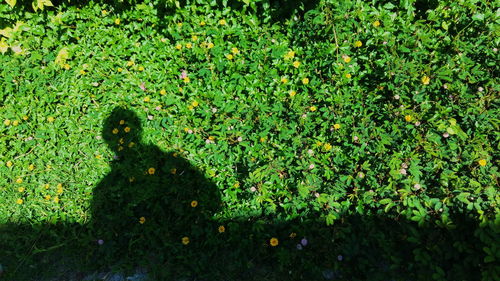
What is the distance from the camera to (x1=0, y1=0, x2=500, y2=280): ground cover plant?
212 centimetres

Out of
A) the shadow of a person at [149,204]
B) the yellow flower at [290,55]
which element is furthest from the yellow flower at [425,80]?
the shadow of a person at [149,204]

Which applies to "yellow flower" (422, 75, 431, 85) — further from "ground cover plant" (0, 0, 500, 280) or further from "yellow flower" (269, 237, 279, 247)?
"yellow flower" (269, 237, 279, 247)

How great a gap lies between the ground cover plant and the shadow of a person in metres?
0.01

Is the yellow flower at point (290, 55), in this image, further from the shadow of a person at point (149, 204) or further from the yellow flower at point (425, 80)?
the shadow of a person at point (149, 204)

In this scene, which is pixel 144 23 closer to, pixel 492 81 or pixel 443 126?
pixel 443 126

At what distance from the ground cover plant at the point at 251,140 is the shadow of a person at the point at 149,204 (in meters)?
0.01

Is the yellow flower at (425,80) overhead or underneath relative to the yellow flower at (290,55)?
overhead

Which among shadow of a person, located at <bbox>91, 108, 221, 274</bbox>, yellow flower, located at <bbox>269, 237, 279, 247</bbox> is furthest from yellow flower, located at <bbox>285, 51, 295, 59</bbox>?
yellow flower, located at <bbox>269, 237, 279, 247</bbox>

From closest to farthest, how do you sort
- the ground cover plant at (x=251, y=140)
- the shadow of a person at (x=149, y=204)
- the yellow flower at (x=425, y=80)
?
the ground cover plant at (x=251, y=140) < the yellow flower at (x=425, y=80) < the shadow of a person at (x=149, y=204)

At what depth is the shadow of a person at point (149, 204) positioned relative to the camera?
2.53 metres

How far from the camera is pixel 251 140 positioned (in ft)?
8.32

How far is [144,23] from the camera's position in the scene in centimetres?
304

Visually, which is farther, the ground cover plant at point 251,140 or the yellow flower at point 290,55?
the yellow flower at point 290,55

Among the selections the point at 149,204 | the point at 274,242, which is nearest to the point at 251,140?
the point at 274,242
